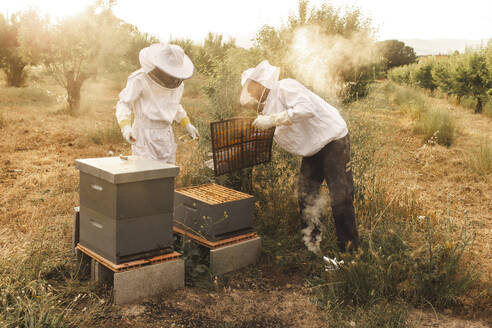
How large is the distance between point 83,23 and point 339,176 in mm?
9758

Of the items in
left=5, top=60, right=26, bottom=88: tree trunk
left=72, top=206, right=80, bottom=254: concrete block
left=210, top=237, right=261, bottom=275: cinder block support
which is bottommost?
left=210, top=237, right=261, bottom=275: cinder block support

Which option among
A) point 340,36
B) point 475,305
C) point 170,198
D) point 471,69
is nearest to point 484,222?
point 475,305

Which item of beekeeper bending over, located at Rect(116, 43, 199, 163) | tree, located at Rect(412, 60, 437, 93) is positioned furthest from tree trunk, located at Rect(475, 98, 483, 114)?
beekeeper bending over, located at Rect(116, 43, 199, 163)

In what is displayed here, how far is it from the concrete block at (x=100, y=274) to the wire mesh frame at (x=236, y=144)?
1.04m

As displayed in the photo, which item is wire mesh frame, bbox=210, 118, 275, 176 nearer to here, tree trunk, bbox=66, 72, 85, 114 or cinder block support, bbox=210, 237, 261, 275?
cinder block support, bbox=210, 237, 261, 275

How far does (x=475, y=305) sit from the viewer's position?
278 centimetres

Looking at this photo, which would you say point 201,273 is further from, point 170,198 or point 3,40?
point 3,40

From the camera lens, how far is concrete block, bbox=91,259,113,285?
9.34 feet

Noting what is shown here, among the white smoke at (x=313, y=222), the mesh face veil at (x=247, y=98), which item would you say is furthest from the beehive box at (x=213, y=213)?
the mesh face veil at (x=247, y=98)

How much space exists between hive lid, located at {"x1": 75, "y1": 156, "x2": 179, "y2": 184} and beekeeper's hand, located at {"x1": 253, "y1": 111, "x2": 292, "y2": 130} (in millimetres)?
742

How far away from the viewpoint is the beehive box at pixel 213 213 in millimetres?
3201

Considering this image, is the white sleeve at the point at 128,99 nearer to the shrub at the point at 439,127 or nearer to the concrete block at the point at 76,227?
the concrete block at the point at 76,227

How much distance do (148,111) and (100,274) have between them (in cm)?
134

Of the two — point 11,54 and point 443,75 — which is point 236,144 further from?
point 443,75
